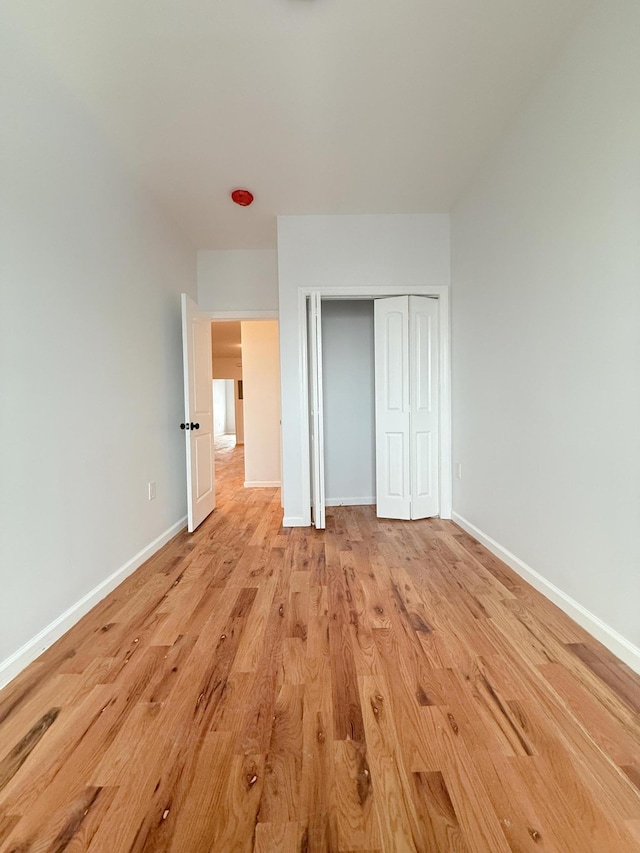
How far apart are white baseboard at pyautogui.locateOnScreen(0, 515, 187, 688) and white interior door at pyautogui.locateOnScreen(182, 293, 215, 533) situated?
2.22 ft

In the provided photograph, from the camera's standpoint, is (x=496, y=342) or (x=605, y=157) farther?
(x=496, y=342)

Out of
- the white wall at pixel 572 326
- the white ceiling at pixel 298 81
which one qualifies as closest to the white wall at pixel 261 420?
the white ceiling at pixel 298 81

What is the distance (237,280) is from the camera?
3.95 metres

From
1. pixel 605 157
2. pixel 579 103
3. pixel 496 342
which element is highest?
pixel 579 103

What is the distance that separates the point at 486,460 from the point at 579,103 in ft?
6.52

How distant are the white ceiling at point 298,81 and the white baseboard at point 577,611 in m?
2.58

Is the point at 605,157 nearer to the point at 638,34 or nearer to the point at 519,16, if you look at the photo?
the point at 638,34

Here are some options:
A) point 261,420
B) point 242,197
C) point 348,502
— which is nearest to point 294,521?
point 348,502

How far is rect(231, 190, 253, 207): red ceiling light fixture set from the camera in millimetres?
2896

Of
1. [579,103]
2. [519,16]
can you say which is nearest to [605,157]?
[579,103]

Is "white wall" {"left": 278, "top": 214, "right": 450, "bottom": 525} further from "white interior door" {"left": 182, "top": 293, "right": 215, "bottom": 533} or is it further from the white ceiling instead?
"white interior door" {"left": 182, "top": 293, "right": 215, "bottom": 533}

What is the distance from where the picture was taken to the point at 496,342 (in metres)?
2.62

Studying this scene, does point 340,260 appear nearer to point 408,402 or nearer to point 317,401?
point 317,401

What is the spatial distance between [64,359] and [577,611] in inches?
107
